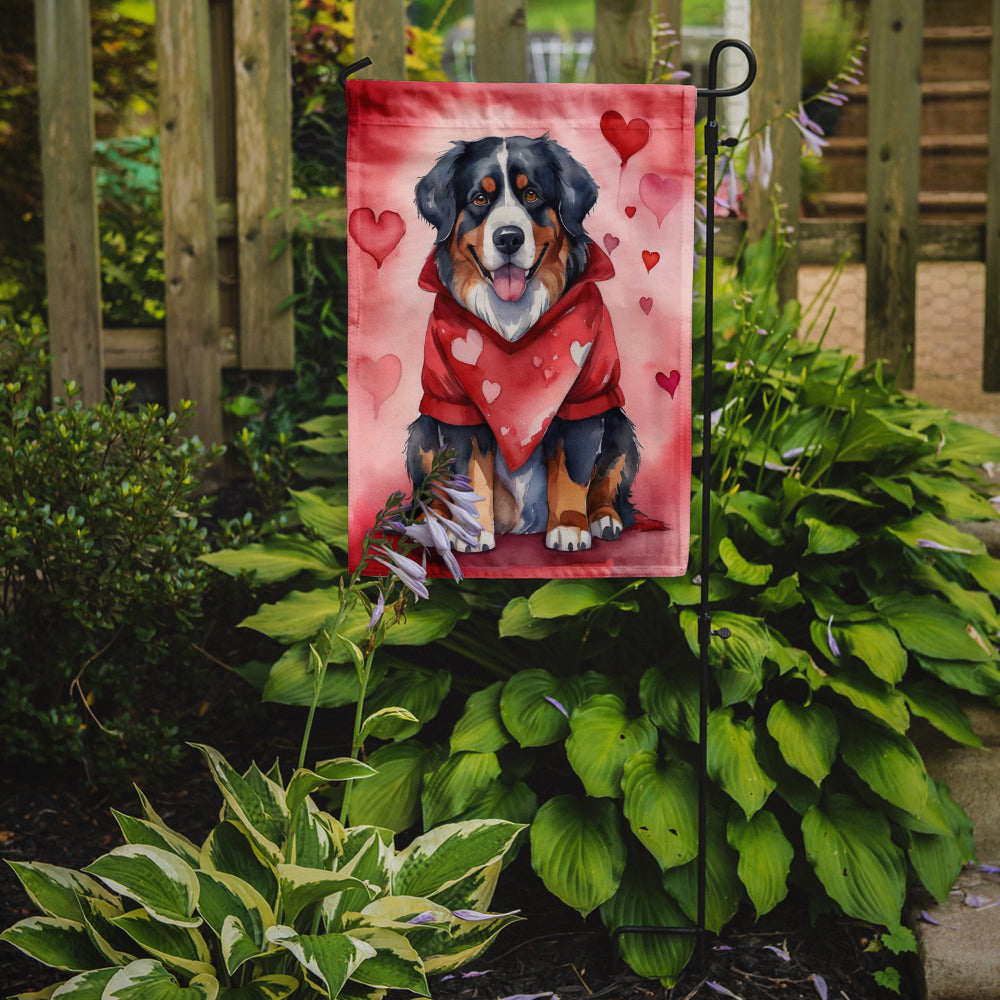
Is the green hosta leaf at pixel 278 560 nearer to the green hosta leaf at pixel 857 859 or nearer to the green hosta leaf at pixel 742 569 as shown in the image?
the green hosta leaf at pixel 742 569

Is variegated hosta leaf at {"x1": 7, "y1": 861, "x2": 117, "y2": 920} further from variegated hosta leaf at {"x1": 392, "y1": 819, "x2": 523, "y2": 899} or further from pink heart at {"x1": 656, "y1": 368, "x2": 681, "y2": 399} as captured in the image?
pink heart at {"x1": 656, "y1": 368, "x2": 681, "y2": 399}

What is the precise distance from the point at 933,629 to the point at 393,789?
1156 millimetres

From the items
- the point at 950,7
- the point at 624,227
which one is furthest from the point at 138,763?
the point at 950,7

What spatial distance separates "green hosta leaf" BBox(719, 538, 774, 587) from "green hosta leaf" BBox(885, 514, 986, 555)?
32 cm

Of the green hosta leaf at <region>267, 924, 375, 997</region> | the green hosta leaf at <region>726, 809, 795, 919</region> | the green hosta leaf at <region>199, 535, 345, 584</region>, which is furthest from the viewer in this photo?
the green hosta leaf at <region>199, 535, 345, 584</region>

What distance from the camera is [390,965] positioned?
1.47m

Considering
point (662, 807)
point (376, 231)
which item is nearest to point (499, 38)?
point (376, 231)

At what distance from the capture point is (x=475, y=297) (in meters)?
1.73

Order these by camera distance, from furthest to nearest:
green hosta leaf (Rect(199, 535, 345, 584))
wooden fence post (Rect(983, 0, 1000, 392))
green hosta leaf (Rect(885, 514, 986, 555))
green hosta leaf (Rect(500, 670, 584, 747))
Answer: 1. wooden fence post (Rect(983, 0, 1000, 392))
2. green hosta leaf (Rect(199, 535, 345, 584))
3. green hosta leaf (Rect(885, 514, 986, 555))
4. green hosta leaf (Rect(500, 670, 584, 747))

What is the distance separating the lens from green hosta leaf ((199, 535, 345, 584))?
2301 mm

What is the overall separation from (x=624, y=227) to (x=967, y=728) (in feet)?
4.09

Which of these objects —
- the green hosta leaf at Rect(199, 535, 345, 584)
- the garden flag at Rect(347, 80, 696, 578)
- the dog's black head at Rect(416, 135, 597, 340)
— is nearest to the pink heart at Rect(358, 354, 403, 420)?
the garden flag at Rect(347, 80, 696, 578)

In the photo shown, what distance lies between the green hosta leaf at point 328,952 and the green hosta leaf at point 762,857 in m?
0.74

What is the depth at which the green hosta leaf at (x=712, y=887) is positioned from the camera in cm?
185
